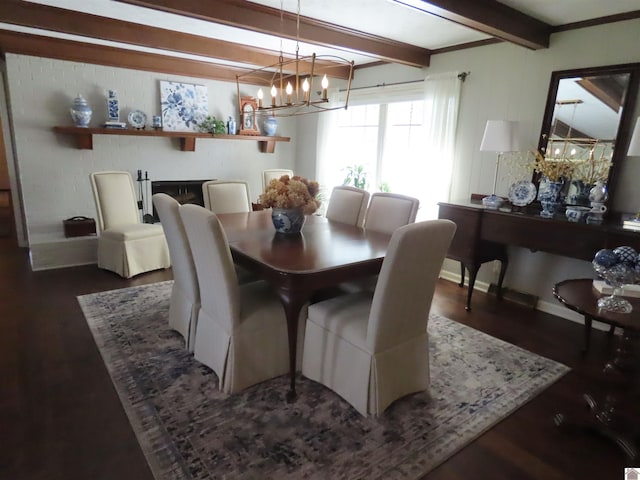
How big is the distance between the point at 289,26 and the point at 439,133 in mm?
1845

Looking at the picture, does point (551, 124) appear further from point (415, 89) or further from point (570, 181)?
point (415, 89)

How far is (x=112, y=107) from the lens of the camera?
4.47 m

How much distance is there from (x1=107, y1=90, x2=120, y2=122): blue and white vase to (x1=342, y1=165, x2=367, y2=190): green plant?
290 cm

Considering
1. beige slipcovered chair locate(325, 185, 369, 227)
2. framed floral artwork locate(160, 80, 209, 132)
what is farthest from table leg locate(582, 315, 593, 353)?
framed floral artwork locate(160, 80, 209, 132)

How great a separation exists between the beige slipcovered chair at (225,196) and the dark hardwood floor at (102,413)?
1416 mm

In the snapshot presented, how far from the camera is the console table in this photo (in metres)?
2.66

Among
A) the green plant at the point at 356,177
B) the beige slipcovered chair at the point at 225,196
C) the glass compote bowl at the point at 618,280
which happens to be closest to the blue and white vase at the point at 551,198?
the glass compote bowl at the point at 618,280

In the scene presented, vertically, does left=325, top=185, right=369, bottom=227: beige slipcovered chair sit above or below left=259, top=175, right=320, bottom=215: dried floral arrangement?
below

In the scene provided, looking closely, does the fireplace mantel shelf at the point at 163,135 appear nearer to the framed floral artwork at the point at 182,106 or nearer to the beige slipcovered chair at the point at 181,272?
the framed floral artwork at the point at 182,106

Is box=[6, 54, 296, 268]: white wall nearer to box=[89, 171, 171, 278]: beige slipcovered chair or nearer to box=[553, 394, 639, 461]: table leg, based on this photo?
box=[89, 171, 171, 278]: beige slipcovered chair

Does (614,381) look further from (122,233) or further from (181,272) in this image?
(122,233)

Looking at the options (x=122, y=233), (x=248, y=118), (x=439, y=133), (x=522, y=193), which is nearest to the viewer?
(x=522, y=193)

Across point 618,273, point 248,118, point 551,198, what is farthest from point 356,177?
point 618,273

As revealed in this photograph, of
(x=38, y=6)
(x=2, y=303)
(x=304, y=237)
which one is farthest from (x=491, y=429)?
(x=38, y=6)
